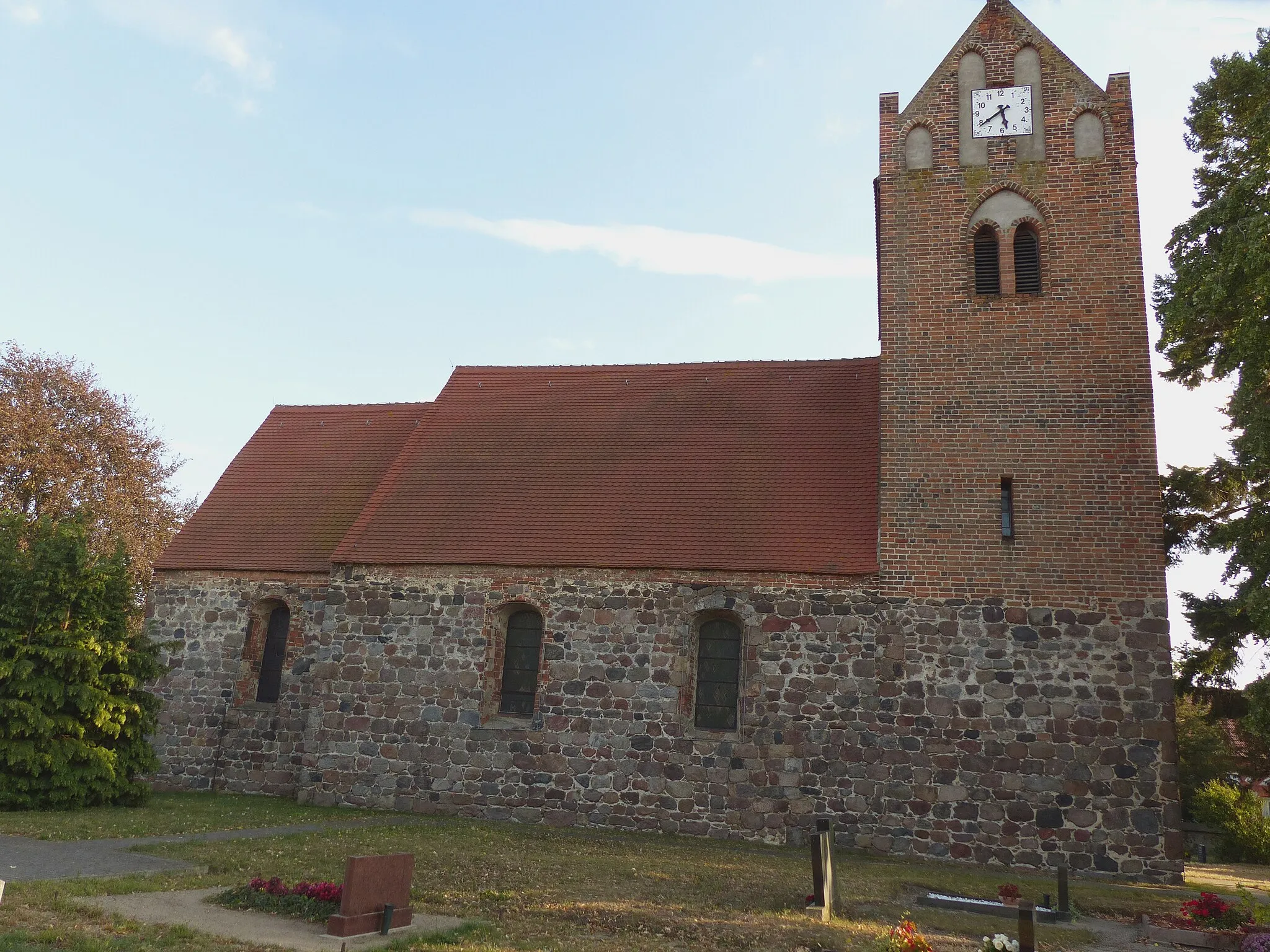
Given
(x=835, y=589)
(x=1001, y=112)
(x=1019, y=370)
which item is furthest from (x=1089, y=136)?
(x=835, y=589)

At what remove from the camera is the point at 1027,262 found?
15961 mm

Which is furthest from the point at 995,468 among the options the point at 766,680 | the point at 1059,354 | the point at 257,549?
the point at 257,549

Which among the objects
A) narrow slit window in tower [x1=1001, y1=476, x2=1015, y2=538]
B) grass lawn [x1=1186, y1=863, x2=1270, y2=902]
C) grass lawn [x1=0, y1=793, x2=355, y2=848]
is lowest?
grass lawn [x1=1186, y1=863, x2=1270, y2=902]

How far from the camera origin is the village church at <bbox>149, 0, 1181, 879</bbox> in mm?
13719

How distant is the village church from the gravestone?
4.69 metres

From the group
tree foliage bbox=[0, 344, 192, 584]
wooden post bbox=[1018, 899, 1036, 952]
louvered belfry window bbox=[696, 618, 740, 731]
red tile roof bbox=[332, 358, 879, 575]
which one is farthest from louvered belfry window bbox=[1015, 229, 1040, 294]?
tree foliage bbox=[0, 344, 192, 584]

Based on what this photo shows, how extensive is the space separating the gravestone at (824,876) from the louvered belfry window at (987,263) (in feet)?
33.6

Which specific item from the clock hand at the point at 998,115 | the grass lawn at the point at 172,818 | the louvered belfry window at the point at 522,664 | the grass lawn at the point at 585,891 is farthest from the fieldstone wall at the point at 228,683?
the clock hand at the point at 998,115

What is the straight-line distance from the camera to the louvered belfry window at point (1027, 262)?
15.8 m

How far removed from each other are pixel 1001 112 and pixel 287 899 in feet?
52.9

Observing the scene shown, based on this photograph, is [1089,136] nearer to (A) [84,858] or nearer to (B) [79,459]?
(A) [84,858]

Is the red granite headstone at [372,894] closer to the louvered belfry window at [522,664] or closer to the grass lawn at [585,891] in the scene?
the grass lawn at [585,891]

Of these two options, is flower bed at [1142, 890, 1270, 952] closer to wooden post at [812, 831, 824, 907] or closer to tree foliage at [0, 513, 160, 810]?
wooden post at [812, 831, 824, 907]

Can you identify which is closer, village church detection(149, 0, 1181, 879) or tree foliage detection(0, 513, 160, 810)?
tree foliage detection(0, 513, 160, 810)
